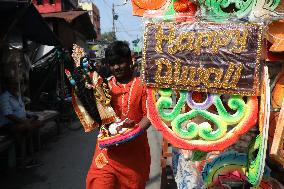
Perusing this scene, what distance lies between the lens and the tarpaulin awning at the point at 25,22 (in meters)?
5.83

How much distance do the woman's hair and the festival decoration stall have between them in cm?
62

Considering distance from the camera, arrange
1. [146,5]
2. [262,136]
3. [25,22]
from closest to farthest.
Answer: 1. [262,136]
2. [146,5]
3. [25,22]

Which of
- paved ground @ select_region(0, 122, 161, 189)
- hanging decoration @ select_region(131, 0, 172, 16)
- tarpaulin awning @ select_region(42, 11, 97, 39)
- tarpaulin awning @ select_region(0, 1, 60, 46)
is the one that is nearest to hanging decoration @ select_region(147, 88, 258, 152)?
hanging decoration @ select_region(131, 0, 172, 16)

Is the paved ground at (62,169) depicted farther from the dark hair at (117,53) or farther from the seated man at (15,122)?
the dark hair at (117,53)

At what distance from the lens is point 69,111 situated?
33.9 ft

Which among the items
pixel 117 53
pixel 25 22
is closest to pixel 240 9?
pixel 117 53

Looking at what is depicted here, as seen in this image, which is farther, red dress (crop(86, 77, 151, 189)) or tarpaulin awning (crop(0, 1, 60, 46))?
tarpaulin awning (crop(0, 1, 60, 46))

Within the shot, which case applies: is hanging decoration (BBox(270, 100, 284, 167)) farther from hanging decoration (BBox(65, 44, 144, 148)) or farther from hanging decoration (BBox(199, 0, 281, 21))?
hanging decoration (BBox(65, 44, 144, 148))

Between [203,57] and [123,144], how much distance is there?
45.5 inches

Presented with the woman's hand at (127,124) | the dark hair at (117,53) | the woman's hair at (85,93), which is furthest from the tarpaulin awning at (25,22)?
the woman's hand at (127,124)

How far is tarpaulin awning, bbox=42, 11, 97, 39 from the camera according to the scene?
10791 millimetres

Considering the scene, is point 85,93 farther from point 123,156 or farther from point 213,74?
point 213,74

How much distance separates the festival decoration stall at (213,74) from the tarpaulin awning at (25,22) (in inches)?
154

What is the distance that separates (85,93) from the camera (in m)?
2.59
